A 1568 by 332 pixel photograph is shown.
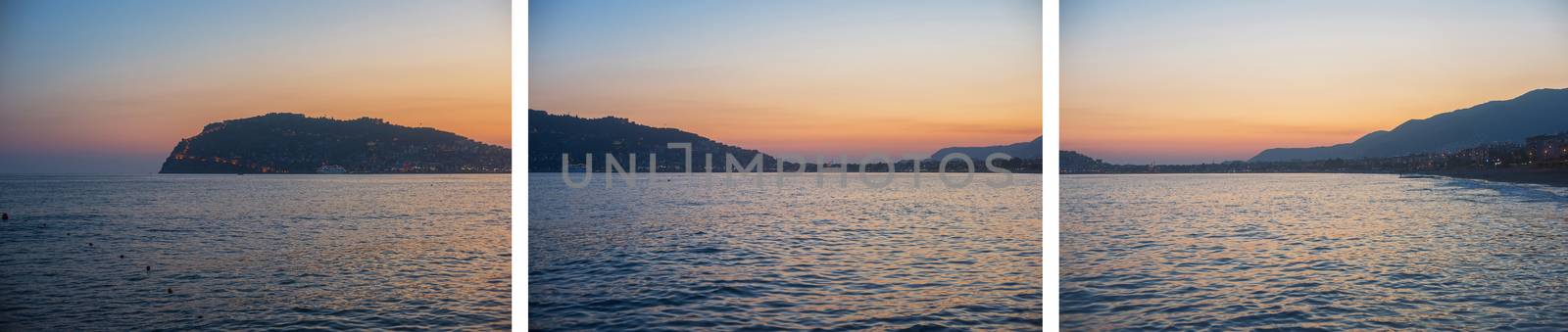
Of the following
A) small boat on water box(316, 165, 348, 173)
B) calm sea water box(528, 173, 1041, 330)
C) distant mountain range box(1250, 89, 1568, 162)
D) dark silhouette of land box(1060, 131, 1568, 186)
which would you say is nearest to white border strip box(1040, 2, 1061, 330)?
calm sea water box(528, 173, 1041, 330)

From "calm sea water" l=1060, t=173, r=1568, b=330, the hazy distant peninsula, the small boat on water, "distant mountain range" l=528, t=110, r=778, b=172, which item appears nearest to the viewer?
"calm sea water" l=1060, t=173, r=1568, b=330

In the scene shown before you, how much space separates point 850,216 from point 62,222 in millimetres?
16221

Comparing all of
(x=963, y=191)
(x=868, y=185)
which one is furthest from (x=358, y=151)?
(x=963, y=191)

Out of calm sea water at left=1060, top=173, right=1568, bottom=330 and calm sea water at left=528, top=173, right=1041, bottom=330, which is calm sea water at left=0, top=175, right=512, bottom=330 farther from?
calm sea water at left=1060, top=173, right=1568, bottom=330

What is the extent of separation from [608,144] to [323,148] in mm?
7407

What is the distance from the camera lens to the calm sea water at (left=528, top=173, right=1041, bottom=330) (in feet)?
19.3

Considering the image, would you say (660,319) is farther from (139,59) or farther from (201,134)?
(201,134)

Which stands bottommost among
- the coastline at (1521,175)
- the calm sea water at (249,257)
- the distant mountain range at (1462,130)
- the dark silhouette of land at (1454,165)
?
the calm sea water at (249,257)

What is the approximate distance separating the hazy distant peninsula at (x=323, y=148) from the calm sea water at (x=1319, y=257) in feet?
44.7

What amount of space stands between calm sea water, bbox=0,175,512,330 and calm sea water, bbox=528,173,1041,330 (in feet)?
3.49

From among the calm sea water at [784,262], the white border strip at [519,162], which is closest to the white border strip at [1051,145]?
the white border strip at [519,162]

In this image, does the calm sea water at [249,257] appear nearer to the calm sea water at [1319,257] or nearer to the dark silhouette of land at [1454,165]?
the calm sea water at [1319,257]

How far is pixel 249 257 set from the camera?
13.5m

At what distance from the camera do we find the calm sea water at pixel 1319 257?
555 cm
